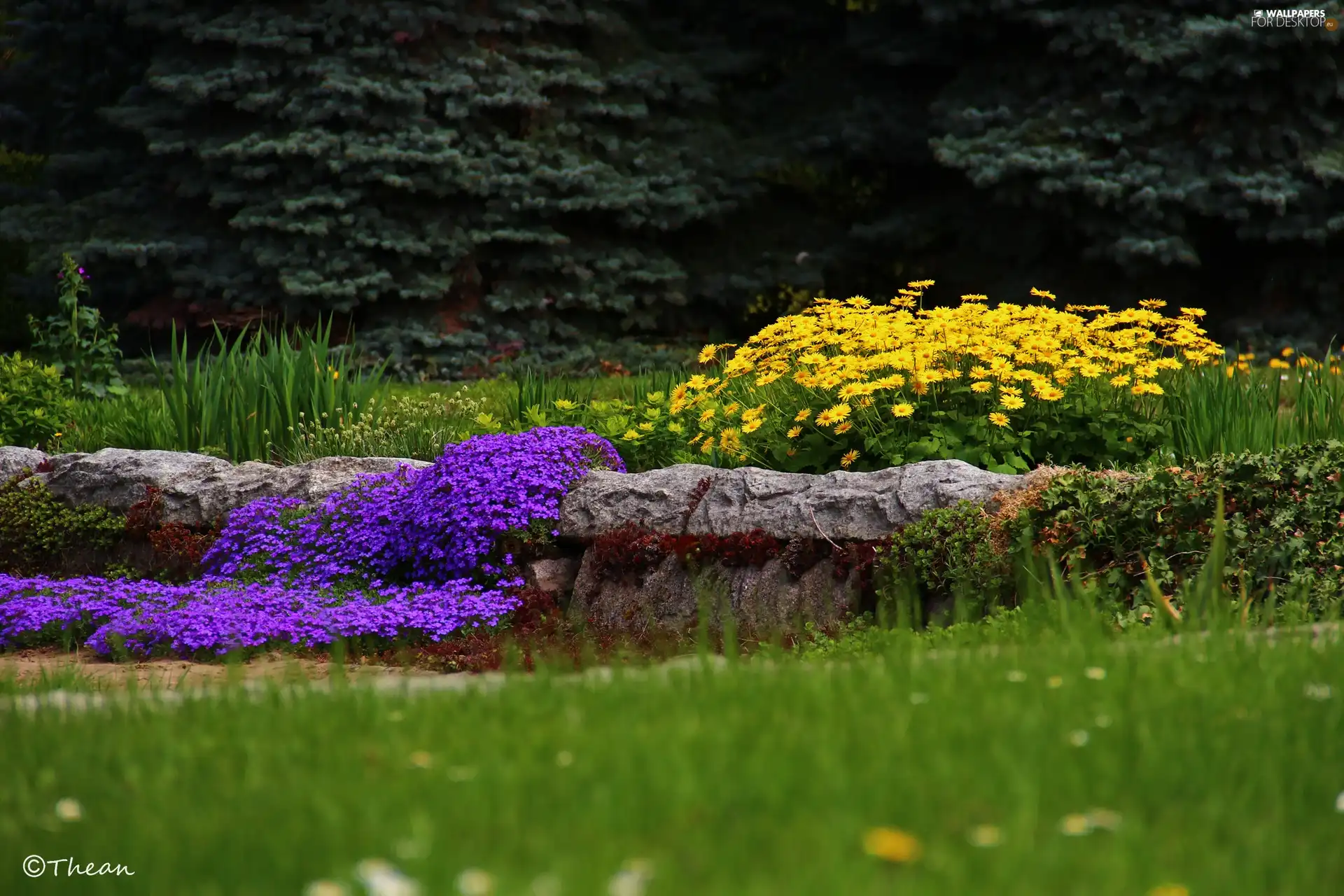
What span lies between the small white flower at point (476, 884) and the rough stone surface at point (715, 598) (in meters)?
3.68

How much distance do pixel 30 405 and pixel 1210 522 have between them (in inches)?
327

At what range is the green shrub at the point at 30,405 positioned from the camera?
959 centimetres

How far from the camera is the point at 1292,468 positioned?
5105 mm

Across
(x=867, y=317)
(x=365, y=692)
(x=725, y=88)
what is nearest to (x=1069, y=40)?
(x=725, y=88)

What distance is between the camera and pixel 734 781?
2.27 m

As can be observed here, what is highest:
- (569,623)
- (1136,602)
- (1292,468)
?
(1292,468)

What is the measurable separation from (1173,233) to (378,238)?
25.0 feet

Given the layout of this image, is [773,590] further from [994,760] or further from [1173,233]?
[1173,233]

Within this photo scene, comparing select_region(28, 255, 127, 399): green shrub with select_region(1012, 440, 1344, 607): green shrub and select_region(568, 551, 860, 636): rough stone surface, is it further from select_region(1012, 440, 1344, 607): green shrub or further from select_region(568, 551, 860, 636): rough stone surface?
select_region(1012, 440, 1344, 607): green shrub

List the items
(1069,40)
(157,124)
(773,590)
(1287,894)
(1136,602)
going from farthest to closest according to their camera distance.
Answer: (157,124)
(1069,40)
(773,590)
(1136,602)
(1287,894)

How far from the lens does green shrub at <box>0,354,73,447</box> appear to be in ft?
31.5

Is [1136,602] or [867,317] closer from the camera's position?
[1136,602]

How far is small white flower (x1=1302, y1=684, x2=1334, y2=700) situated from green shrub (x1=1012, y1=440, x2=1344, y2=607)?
75.2 inches

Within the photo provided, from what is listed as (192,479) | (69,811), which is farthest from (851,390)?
(69,811)
